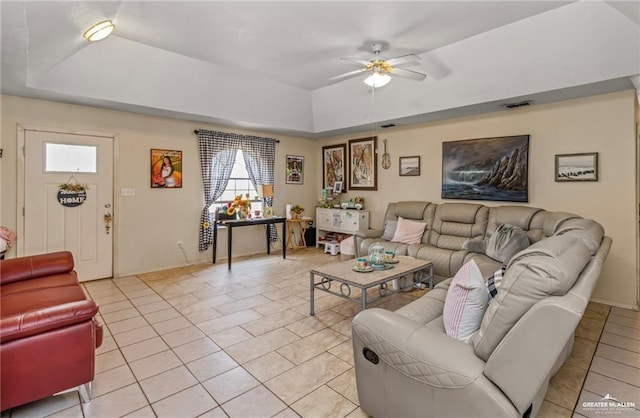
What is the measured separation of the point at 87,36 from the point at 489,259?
4.62 m

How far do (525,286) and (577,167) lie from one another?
Answer: 11.3 ft

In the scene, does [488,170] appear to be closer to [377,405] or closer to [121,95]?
[377,405]

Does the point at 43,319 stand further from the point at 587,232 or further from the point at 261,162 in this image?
the point at 261,162

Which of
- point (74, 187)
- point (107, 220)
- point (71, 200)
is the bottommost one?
point (107, 220)

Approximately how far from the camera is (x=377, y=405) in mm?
1702

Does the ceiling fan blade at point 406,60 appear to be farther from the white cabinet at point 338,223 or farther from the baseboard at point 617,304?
the baseboard at point 617,304

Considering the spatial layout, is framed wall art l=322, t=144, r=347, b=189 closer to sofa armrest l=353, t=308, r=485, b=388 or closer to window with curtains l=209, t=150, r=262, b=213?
window with curtains l=209, t=150, r=262, b=213

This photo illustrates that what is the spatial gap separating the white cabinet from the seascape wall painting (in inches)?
62.1

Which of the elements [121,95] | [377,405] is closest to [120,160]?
[121,95]

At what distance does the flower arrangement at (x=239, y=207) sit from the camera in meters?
5.42

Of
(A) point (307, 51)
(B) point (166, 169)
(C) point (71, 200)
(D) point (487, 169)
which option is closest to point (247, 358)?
(A) point (307, 51)

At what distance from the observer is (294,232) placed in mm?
6754

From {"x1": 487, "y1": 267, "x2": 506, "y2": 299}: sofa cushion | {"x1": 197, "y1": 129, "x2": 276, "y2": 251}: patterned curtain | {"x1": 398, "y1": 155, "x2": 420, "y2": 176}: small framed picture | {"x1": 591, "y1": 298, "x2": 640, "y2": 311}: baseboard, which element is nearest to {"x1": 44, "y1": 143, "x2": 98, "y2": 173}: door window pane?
{"x1": 197, "y1": 129, "x2": 276, "y2": 251}: patterned curtain

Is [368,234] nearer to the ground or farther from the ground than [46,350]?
farther from the ground
